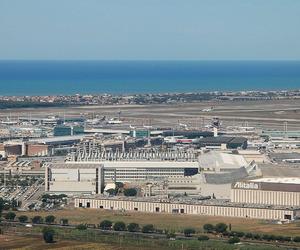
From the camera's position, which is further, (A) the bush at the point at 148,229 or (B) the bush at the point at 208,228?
(B) the bush at the point at 208,228

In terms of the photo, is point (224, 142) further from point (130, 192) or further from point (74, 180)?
point (130, 192)

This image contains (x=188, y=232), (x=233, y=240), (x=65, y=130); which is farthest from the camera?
(x=65, y=130)

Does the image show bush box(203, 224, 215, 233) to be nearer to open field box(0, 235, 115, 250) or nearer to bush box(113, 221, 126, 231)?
bush box(113, 221, 126, 231)

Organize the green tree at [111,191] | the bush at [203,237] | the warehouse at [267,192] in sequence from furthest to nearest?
1. the green tree at [111,191]
2. the warehouse at [267,192]
3. the bush at [203,237]

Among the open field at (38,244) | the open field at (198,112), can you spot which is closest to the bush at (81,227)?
the open field at (38,244)

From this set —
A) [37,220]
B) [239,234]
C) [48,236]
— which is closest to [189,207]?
[37,220]

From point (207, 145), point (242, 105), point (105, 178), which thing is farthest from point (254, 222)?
point (242, 105)

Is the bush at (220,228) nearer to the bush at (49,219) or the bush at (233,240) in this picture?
the bush at (233,240)
